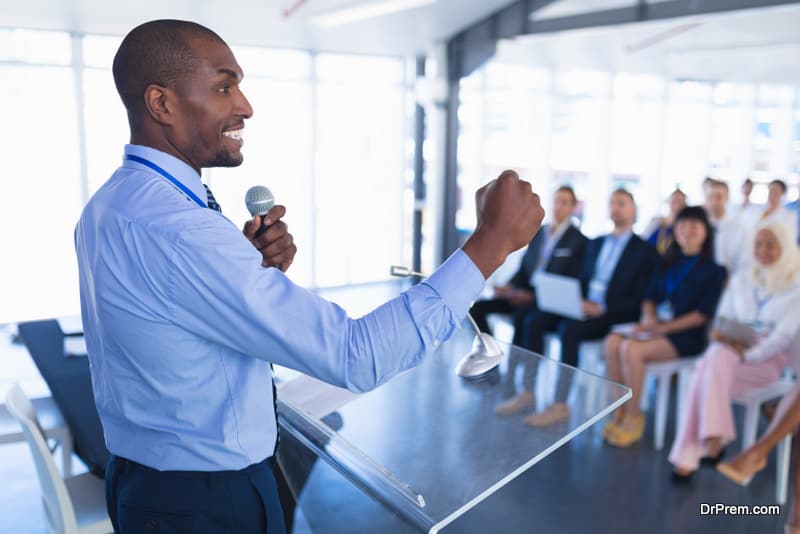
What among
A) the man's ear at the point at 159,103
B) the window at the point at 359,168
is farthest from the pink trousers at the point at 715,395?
the window at the point at 359,168

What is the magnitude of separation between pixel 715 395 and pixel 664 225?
2.48 m

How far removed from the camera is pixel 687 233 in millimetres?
4129

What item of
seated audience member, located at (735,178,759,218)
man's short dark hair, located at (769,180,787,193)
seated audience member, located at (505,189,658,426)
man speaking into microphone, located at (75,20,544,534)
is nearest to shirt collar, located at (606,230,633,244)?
seated audience member, located at (505,189,658,426)

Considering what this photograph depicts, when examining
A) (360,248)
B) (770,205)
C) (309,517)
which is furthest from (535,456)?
(360,248)

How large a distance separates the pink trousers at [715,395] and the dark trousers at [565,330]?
0.66 m

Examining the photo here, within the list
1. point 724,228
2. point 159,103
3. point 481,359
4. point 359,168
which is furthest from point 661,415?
point 359,168

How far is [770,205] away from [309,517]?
5925 millimetres

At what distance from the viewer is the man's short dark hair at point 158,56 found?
1.06 metres

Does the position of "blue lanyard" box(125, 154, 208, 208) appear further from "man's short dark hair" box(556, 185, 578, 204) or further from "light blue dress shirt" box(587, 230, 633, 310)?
"man's short dark hair" box(556, 185, 578, 204)

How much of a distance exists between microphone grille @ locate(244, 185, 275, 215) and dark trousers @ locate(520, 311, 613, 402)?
2.61 metres

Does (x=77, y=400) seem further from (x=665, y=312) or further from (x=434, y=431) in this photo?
(x=665, y=312)

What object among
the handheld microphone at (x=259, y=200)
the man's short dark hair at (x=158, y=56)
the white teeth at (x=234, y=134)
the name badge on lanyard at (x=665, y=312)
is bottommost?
the name badge on lanyard at (x=665, y=312)

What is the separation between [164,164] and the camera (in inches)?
42.6

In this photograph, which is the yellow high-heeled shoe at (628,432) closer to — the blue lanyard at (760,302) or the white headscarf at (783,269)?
the blue lanyard at (760,302)
